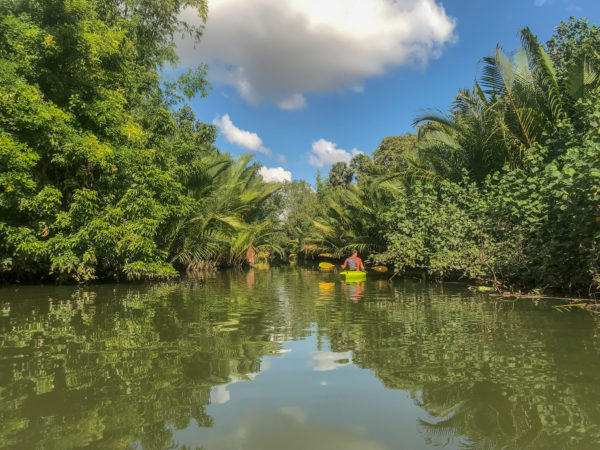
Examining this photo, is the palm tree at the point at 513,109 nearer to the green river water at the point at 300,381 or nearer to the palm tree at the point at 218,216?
the green river water at the point at 300,381

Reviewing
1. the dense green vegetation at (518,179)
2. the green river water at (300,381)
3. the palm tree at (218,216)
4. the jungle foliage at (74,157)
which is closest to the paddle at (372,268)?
the dense green vegetation at (518,179)

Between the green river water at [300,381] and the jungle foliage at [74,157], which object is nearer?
the green river water at [300,381]

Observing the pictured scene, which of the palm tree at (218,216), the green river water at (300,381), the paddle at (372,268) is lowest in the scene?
the green river water at (300,381)

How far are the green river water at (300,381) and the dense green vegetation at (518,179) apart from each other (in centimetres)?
189

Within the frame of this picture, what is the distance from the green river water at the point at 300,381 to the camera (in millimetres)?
2449

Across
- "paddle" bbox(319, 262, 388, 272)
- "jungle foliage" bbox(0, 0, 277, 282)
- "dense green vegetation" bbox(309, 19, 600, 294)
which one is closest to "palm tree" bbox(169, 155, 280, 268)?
"jungle foliage" bbox(0, 0, 277, 282)

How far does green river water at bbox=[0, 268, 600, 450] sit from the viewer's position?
8.04ft

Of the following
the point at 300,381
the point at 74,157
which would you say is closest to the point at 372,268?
the point at 74,157

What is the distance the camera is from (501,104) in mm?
11461

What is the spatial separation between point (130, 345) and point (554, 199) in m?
8.20

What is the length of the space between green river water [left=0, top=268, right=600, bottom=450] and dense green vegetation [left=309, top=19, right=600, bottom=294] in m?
1.89

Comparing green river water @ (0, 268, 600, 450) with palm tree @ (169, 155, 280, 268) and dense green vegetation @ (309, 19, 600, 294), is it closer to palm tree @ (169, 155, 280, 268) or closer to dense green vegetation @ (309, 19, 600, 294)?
dense green vegetation @ (309, 19, 600, 294)

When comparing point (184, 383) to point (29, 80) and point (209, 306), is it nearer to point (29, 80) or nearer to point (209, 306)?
point (209, 306)

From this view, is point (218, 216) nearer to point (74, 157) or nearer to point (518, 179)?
point (74, 157)
